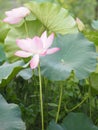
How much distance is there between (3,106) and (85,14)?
4.73 meters

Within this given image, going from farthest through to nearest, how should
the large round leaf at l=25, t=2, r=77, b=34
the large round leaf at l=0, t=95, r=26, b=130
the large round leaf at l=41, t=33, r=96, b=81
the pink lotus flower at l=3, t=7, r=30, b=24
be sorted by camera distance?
the large round leaf at l=25, t=2, r=77, b=34 → the pink lotus flower at l=3, t=7, r=30, b=24 → the large round leaf at l=41, t=33, r=96, b=81 → the large round leaf at l=0, t=95, r=26, b=130

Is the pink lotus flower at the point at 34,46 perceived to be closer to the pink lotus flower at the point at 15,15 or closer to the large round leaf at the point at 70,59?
the large round leaf at the point at 70,59

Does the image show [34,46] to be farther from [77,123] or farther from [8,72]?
[77,123]

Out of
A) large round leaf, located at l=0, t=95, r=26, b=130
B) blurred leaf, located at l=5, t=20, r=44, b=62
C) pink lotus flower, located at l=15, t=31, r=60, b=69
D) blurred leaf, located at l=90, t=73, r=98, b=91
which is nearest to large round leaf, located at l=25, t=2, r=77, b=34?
blurred leaf, located at l=5, t=20, r=44, b=62

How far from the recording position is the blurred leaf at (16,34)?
127 centimetres

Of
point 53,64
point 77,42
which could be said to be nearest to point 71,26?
point 77,42

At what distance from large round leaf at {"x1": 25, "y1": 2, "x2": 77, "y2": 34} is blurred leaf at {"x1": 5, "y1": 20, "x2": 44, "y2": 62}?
1.5 inches

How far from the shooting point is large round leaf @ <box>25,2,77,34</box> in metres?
1.25

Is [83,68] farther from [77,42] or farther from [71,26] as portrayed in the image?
[71,26]

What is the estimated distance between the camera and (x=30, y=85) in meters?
1.31

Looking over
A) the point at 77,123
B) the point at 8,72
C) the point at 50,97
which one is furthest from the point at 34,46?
the point at 50,97

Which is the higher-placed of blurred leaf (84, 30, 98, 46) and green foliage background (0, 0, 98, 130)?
blurred leaf (84, 30, 98, 46)

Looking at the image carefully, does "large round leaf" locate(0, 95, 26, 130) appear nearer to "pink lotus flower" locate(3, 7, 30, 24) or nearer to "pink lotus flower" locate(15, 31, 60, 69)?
"pink lotus flower" locate(15, 31, 60, 69)

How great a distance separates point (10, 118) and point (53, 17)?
0.47 m
